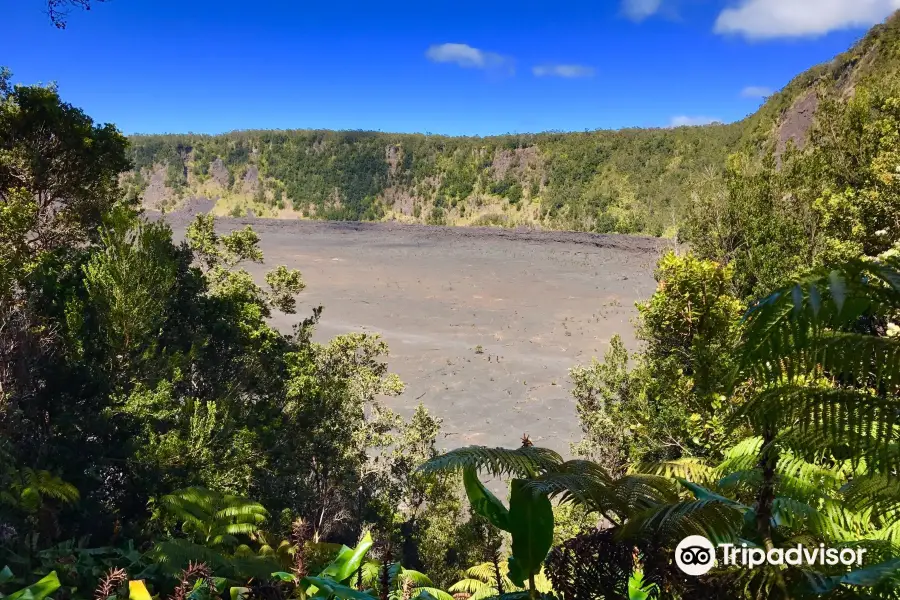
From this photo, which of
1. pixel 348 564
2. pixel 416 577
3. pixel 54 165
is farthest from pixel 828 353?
pixel 54 165

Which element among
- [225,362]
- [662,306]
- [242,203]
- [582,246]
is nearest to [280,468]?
[225,362]

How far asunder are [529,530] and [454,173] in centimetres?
7949

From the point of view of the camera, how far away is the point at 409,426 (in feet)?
35.6

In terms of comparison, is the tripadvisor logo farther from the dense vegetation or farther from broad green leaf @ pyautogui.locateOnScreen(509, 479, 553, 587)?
the dense vegetation

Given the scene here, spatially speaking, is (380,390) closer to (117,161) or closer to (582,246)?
(117,161)

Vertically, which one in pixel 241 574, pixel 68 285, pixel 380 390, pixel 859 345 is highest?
pixel 859 345

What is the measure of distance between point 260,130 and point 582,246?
Answer: 64714 millimetres

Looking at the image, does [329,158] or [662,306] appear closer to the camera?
[662,306]

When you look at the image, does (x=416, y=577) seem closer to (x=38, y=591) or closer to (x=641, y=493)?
(x=641, y=493)

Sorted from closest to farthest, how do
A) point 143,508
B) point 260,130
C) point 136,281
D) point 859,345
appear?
point 859,345
point 136,281
point 143,508
point 260,130

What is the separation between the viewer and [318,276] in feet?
127

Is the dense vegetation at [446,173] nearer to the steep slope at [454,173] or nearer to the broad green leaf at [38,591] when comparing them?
the steep slope at [454,173]

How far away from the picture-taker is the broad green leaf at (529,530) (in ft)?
5.66

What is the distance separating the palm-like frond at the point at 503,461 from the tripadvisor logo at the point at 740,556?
2.19 ft
